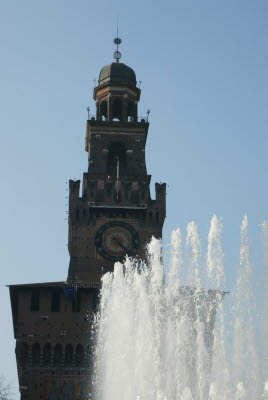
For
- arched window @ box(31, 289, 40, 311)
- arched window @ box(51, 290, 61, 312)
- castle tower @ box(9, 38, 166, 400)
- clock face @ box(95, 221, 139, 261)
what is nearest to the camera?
castle tower @ box(9, 38, 166, 400)

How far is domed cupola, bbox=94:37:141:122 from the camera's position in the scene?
84938mm

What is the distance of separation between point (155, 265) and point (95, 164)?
1294 cm

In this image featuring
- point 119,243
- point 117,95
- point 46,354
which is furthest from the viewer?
point 117,95

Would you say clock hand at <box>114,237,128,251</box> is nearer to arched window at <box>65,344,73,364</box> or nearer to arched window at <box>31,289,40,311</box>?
arched window at <box>31,289,40,311</box>

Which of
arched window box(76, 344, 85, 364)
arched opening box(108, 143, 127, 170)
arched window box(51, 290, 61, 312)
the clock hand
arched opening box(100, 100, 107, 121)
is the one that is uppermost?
arched opening box(100, 100, 107, 121)

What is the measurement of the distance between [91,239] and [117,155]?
30.0 feet

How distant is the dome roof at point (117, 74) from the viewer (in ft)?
282

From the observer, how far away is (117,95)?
85312mm

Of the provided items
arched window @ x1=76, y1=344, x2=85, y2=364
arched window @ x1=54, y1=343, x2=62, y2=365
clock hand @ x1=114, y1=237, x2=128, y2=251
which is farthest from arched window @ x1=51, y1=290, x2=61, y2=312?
clock hand @ x1=114, y1=237, x2=128, y2=251

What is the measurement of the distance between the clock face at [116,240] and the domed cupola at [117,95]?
1091cm

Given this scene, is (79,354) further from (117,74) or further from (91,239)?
(117,74)

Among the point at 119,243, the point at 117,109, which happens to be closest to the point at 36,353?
the point at 119,243

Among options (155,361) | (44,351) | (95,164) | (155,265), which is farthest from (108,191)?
(155,361)

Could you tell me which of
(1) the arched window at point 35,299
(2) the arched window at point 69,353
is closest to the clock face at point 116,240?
(1) the arched window at point 35,299
